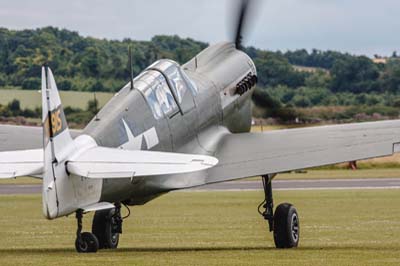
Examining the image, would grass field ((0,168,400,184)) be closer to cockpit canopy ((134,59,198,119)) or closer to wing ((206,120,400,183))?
wing ((206,120,400,183))

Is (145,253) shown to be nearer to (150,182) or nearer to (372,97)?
(150,182)

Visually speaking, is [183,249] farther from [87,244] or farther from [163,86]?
[163,86]

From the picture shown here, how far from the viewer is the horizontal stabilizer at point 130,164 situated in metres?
15.2

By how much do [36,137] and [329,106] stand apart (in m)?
37.6

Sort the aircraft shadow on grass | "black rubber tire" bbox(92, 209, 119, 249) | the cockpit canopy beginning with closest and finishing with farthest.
Result: 1. the aircraft shadow on grass
2. the cockpit canopy
3. "black rubber tire" bbox(92, 209, 119, 249)

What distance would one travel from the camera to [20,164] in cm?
1549

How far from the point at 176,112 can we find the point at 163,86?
0.41 meters

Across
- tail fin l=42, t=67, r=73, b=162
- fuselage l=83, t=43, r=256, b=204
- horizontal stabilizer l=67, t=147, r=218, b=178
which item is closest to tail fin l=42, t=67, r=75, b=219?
tail fin l=42, t=67, r=73, b=162

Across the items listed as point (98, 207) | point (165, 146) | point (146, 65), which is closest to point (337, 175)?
point (146, 65)

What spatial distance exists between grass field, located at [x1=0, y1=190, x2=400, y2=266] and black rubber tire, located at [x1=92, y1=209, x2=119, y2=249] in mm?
213

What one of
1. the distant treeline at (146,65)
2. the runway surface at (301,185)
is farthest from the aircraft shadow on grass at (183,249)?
the runway surface at (301,185)

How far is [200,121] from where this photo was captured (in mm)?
19406

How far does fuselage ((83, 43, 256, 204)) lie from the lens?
16797 mm

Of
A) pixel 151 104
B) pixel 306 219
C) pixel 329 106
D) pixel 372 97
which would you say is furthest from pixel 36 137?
pixel 372 97
